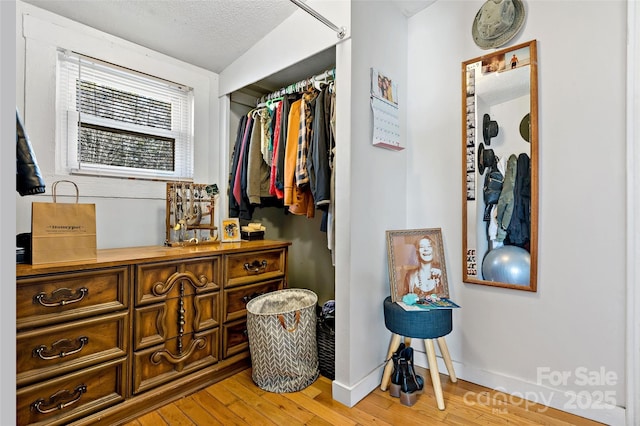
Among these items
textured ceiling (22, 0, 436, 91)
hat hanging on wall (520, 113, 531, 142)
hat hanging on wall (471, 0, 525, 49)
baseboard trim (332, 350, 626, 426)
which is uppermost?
textured ceiling (22, 0, 436, 91)

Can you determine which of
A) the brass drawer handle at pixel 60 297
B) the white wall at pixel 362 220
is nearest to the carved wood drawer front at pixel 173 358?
the brass drawer handle at pixel 60 297

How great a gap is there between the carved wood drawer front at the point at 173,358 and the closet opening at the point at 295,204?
0.98 m

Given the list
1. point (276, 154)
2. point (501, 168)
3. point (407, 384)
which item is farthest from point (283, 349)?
point (501, 168)

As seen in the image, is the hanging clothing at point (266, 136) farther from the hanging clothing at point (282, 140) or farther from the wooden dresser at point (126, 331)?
the wooden dresser at point (126, 331)

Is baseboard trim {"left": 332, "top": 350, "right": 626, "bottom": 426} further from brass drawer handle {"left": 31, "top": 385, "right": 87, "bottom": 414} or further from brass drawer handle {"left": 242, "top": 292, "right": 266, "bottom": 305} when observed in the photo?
brass drawer handle {"left": 31, "top": 385, "right": 87, "bottom": 414}

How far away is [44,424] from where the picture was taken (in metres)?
1.37

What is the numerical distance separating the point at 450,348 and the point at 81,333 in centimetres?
205

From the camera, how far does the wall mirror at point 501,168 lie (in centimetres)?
177

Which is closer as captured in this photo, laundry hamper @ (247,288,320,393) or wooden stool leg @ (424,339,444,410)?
wooden stool leg @ (424,339,444,410)

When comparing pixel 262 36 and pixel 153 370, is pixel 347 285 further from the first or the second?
pixel 262 36

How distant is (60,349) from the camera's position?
142cm

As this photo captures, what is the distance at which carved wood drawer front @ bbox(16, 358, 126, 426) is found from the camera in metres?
1.33

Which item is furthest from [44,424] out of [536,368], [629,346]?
[629,346]

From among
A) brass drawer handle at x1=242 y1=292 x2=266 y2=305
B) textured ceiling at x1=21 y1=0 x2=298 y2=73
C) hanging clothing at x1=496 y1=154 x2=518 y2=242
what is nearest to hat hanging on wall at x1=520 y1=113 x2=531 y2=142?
hanging clothing at x1=496 y1=154 x2=518 y2=242
